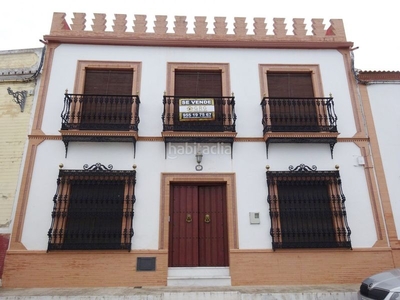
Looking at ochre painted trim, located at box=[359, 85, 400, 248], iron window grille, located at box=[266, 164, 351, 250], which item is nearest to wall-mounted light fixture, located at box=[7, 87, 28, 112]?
iron window grille, located at box=[266, 164, 351, 250]

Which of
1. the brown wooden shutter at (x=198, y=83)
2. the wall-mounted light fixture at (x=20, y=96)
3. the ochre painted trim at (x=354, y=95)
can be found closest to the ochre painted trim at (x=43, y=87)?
the wall-mounted light fixture at (x=20, y=96)

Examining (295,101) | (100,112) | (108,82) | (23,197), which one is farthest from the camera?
(108,82)

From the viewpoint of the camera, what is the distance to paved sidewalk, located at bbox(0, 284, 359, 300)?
211 inches

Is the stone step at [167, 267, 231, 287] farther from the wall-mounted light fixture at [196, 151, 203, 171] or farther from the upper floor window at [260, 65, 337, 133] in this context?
the upper floor window at [260, 65, 337, 133]

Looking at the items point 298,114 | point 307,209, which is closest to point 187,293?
point 307,209

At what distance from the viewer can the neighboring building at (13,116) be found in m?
6.47

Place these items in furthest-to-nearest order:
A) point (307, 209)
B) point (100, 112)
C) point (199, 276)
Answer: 1. point (100, 112)
2. point (307, 209)
3. point (199, 276)

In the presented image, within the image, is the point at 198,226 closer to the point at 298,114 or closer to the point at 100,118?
the point at 100,118

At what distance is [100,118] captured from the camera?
278 inches

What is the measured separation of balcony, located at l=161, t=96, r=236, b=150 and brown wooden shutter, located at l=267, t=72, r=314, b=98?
1.37 metres

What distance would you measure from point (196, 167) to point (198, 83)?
2.37m

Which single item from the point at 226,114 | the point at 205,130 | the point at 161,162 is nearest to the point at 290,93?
the point at 226,114

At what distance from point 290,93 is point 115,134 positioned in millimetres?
4674

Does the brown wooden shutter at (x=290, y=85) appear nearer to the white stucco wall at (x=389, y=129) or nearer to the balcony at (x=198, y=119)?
the balcony at (x=198, y=119)
